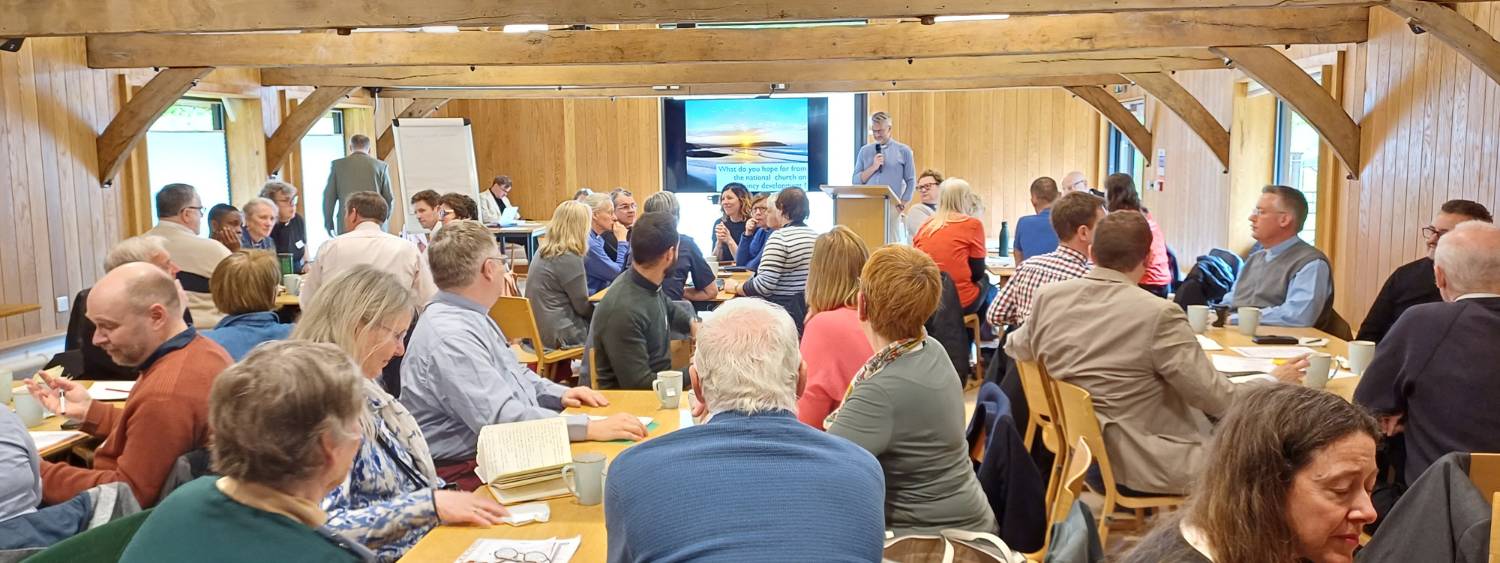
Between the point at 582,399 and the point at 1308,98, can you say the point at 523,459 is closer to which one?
the point at 582,399

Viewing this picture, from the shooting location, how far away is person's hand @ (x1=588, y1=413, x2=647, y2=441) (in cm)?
334

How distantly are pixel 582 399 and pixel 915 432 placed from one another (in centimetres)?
134

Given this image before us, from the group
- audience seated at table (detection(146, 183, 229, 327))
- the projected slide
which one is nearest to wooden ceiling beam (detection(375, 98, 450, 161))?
the projected slide

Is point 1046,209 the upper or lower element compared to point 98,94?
lower

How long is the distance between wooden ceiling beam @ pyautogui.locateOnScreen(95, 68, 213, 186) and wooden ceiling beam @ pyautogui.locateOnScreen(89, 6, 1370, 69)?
0.53ft

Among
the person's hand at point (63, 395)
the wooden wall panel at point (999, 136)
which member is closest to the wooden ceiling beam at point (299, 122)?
the wooden wall panel at point (999, 136)

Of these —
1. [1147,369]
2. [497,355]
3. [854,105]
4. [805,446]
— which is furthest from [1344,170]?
[854,105]

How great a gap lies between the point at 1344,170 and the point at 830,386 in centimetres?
553

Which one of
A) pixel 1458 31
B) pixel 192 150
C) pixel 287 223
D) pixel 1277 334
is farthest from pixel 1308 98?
pixel 192 150

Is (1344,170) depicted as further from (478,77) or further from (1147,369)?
(478,77)

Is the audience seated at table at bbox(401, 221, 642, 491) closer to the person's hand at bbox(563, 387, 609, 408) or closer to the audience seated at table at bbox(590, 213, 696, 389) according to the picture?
the person's hand at bbox(563, 387, 609, 408)

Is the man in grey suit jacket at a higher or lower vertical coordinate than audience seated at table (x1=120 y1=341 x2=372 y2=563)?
higher

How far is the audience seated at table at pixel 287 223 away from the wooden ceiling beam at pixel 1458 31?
7131mm

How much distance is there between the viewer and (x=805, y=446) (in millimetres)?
1950
